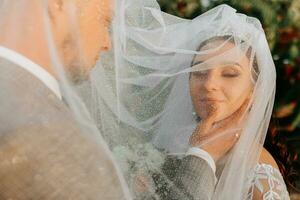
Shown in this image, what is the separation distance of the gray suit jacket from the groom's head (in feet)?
0.40

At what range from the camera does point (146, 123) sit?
5.02 feet

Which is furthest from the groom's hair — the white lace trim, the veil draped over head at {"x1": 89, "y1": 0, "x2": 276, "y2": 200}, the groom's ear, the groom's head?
the groom's ear

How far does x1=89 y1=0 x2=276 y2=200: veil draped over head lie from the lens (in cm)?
150

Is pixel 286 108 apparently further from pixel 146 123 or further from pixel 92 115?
pixel 92 115

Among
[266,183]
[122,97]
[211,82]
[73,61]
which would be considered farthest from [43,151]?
[266,183]

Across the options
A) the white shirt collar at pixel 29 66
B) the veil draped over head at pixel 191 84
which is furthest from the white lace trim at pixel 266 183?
the white shirt collar at pixel 29 66

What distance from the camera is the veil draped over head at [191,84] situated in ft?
4.93

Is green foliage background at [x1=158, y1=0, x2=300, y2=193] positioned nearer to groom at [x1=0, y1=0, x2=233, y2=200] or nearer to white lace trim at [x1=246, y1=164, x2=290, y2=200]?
white lace trim at [x1=246, y1=164, x2=290, y2=200]

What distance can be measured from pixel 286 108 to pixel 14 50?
2629mm

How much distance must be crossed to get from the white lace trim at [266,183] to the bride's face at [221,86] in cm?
20

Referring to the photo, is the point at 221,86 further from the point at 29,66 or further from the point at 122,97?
the point at 29,66

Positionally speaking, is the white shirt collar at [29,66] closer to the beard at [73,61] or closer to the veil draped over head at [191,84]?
the beard at [73,61]

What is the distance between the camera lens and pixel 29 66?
1062mm

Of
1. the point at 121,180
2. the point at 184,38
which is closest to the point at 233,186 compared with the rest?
the point at 184,38
